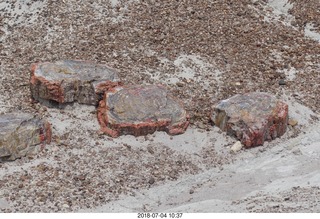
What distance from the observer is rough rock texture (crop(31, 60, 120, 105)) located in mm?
7875

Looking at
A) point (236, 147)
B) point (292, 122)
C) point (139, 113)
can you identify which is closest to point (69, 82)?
point (139, 113)

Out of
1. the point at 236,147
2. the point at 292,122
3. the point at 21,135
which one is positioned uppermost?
the point at 292,122

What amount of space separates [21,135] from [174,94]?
231 centimetres

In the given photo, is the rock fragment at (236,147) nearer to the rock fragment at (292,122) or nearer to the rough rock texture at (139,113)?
the rough rock texture at (139,113)

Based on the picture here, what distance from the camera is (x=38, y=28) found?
980 cm

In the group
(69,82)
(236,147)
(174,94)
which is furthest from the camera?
(174,94)

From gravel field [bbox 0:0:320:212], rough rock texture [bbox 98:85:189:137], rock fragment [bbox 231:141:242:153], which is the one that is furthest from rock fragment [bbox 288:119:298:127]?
rough rock texture [bbox 98:85:189:137]

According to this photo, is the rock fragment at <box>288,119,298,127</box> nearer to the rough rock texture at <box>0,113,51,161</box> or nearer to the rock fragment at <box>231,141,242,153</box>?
the rock fragment at <box>231,141,242,153</box>

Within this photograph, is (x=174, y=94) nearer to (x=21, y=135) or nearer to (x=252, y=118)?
(x=252, y=118)

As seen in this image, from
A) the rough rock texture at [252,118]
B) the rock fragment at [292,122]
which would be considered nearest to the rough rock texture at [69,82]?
the rough rock texture at [252,118]

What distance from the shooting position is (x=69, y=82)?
788 cm

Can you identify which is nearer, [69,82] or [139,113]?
[139,113]

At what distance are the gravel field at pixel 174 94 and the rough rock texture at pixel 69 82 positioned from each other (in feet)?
0.60

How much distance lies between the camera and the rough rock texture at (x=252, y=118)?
25.1 ft
